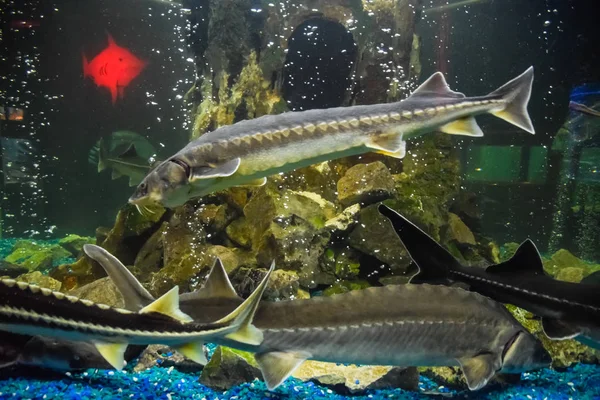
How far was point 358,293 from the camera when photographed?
2.18m

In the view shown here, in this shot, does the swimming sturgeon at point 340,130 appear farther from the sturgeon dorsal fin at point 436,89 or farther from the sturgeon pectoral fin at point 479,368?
the sturgeon pectoral fin at point 479,368

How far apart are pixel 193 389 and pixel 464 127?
2188 millimetres

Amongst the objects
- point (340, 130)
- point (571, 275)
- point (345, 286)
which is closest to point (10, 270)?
point (345, 286)

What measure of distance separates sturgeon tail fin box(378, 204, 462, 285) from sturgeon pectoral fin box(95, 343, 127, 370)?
51.6 inches

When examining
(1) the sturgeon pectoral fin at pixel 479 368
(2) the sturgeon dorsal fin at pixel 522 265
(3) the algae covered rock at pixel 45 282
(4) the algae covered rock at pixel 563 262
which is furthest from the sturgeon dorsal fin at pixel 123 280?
(4) the algae covered rock at pixel 563 262

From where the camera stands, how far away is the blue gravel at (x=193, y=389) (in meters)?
2.21

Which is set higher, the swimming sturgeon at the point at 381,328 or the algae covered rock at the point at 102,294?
the swimming sturgeon at the point at 381,328

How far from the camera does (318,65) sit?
6.43 meters

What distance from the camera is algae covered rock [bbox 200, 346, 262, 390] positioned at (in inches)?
98.7

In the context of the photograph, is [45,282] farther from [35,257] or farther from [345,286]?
[35,257]

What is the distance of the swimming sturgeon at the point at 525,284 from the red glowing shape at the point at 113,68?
10769 mm

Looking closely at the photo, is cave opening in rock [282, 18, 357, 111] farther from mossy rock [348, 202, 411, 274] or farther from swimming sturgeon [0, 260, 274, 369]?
swimming sturgeon [0, 260, 274, 369]

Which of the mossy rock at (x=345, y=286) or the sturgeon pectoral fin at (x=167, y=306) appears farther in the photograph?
the mossy rock at (x=345, y=286)

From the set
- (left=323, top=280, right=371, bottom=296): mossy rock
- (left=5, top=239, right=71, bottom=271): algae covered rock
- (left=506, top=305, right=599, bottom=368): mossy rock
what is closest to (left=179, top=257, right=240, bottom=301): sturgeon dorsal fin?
(left=323, top=280, right=371, bottom=296): mossy rock
